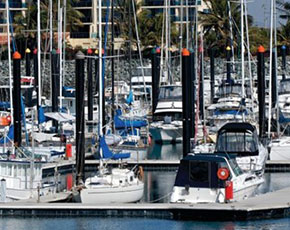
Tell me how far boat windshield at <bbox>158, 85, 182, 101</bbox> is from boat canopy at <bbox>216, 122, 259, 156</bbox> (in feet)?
78.2

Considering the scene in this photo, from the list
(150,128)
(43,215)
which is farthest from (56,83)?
(43,215)

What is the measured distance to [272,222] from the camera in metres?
37.5

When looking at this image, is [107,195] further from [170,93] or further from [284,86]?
[284,86]

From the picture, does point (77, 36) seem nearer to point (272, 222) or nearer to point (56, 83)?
point (56, 83)

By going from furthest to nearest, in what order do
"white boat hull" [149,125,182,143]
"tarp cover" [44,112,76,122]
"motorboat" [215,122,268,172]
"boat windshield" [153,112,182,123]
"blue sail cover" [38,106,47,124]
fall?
"boat windshield" [153,112,182,123]
"white boat hull" [149,125,182,143]
"blue sail cover" [38,106,47,124]
"tarp cover" [44,112,76,122]
"motorboat" [215,122,268,172]

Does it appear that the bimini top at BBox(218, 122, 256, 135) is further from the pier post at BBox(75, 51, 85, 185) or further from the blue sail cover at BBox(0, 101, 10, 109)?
the blue sail cover at BBox(0, 101, 10, 109)

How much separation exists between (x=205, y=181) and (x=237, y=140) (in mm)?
8419

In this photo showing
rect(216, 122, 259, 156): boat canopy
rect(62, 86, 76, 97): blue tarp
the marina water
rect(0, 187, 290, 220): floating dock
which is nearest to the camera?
the marina water

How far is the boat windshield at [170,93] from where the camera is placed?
70.9m

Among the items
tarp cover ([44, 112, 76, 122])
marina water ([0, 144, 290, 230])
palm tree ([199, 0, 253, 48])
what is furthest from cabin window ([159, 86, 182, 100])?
marina water ([0, 144, 290, 230])

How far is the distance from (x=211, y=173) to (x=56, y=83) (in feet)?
96.5

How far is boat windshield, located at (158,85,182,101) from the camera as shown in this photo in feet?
233

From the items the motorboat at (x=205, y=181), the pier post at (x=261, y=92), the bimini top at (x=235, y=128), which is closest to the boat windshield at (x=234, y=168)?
the motorboat at (x=205, y=181)

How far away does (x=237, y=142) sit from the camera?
153ft
